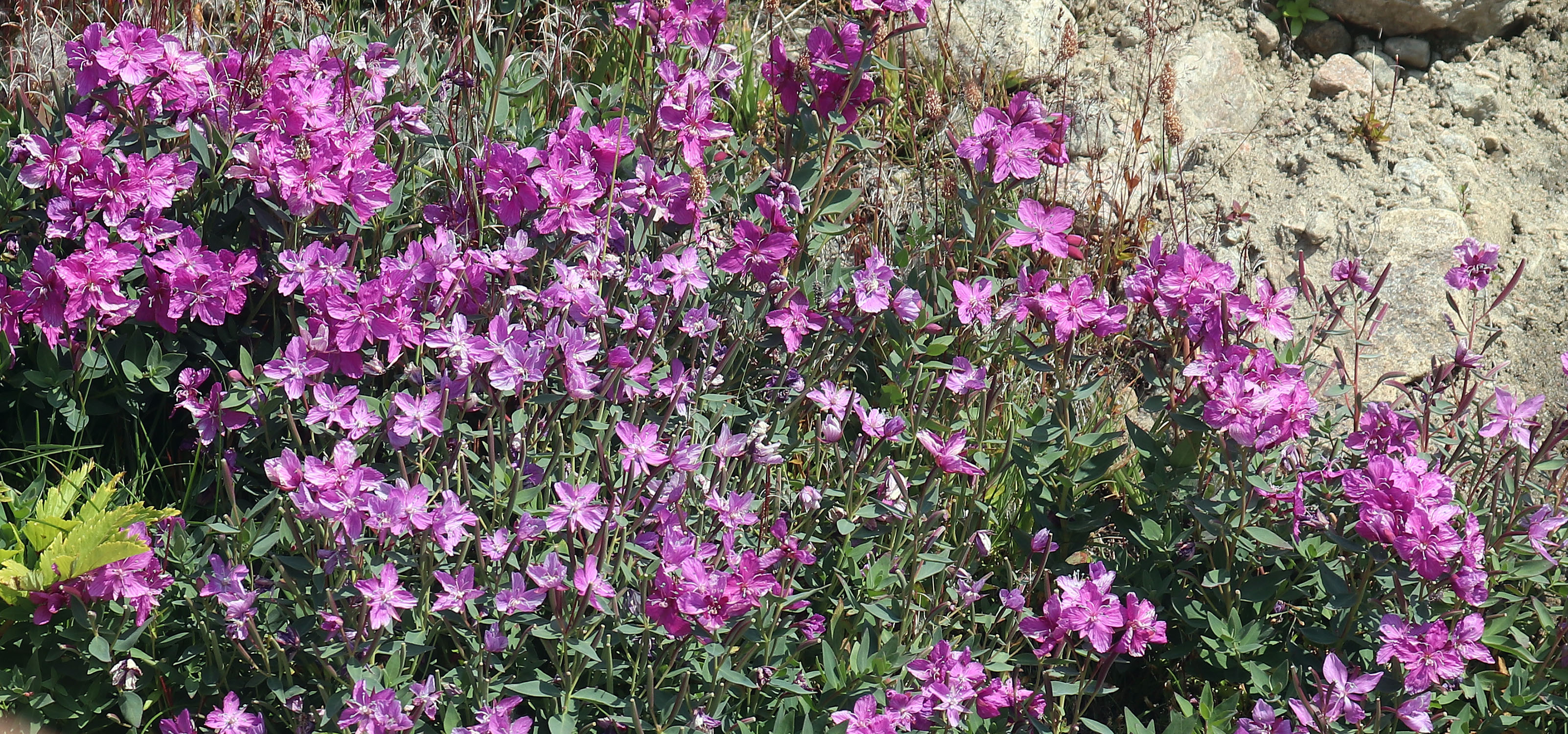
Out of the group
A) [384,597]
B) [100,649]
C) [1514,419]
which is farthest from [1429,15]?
[100,649]

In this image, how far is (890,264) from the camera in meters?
3.14

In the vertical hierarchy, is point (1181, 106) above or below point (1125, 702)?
above

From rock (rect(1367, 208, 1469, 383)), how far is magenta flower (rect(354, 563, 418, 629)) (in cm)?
272

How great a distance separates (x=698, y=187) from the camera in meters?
2.44

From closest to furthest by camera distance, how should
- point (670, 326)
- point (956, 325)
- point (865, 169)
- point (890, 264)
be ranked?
point (670, 326) → point (956, 325) → point (890, 264) → point (865, 169)

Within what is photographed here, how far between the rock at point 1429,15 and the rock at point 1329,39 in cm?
4

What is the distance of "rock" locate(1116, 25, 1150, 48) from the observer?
4.17 m

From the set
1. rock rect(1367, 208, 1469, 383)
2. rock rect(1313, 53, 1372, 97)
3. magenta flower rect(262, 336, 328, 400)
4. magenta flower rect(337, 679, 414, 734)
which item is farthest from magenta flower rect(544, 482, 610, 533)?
A: rock rect(1313, 53, 1372, 97)

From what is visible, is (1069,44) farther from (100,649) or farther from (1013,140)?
(100,649)

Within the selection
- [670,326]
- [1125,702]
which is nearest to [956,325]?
[670,326]

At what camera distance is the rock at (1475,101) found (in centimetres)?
393

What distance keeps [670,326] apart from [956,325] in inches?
30.9

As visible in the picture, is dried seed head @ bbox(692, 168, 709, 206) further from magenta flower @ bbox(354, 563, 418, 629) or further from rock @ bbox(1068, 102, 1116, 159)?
rock @ bbox(1068, 102, 1116, 159)

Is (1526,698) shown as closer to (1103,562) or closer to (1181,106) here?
(1103,562)
